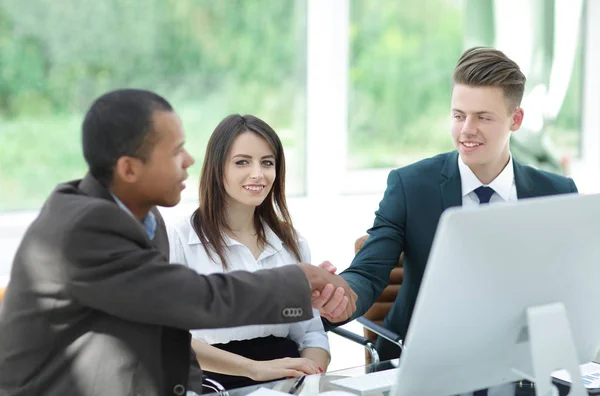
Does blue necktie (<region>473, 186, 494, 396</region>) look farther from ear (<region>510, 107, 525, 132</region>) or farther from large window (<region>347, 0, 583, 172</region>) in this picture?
large window (<region>347, 0, 583, 172</region>)

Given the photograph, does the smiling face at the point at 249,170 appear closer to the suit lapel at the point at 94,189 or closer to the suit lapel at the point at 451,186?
the suit lapel at the point at 451,186

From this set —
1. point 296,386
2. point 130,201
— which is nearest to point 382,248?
point 296,386

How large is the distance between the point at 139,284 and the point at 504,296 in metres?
0.66

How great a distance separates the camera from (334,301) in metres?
1.98

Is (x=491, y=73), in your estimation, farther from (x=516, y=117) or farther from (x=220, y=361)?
(x=220, y=361)

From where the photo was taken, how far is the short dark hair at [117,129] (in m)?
1.54

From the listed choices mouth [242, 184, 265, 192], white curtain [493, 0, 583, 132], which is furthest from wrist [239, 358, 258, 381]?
white curtain [493, 0, 583, 132]

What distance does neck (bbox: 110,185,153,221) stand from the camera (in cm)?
161

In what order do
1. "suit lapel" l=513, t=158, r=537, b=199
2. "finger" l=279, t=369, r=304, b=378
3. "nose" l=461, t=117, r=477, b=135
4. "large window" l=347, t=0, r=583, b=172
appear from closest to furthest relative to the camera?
"finger" l=279, t=369, r=304, b=378
"nose" l=461, t=117, r=477, b=135
"suit lapel" l=513, t=158, r=537, b=199
"large window" l=347, t=0, r=583, b=172

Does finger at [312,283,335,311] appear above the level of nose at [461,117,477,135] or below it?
below


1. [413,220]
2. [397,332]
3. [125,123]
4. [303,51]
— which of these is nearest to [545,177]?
[413,220]

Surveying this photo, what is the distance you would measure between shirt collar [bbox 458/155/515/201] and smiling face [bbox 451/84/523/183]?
63mm

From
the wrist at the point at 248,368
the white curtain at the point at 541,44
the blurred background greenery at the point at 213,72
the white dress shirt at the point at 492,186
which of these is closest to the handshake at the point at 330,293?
the wrist at the point at 248,368

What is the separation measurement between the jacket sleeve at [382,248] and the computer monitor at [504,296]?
90 centimetres
